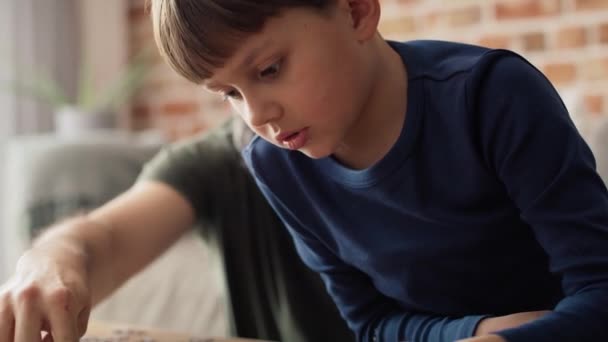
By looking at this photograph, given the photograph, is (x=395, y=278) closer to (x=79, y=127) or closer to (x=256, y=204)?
(x=256, y=204)

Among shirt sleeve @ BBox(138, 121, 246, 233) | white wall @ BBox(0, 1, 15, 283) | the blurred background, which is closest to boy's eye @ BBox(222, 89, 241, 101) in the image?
shirt sleeve @ BBox(138, 121, 246, 233)

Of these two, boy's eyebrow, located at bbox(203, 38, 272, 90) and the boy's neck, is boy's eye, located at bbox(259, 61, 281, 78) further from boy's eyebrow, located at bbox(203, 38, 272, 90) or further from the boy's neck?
the boy's neck

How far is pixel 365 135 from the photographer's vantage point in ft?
3.52

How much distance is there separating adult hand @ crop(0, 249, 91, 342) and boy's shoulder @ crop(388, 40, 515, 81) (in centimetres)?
51

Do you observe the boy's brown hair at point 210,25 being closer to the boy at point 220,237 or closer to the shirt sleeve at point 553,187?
the shirt sleeve at point 553,187

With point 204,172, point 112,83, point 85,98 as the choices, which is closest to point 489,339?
point 204,172

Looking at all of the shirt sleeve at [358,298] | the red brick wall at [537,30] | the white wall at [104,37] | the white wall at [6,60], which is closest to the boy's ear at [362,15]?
the shirt sleeve at [358,298]

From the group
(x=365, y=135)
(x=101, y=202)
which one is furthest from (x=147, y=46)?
(x=365, y=135)

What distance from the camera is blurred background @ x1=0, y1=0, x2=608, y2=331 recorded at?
2.45 metres

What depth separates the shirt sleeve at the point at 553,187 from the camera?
0.82m

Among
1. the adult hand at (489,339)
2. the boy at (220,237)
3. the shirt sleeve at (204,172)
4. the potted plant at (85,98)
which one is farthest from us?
the potted plant at (85,98)

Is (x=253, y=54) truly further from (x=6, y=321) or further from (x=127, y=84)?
(x=127, y=84)

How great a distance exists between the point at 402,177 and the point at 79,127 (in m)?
2.39

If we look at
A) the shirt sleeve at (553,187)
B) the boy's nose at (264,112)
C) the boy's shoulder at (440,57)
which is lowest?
the shirt sleeve at (553,187)
